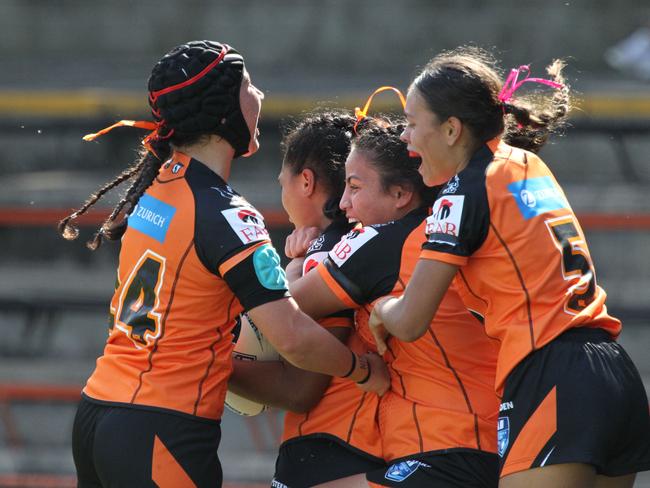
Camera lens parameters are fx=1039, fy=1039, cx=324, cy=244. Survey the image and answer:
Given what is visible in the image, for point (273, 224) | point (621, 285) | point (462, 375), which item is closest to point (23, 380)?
point (273, 224)

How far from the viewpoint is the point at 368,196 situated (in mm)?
2811

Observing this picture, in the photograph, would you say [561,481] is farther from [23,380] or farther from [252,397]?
[23,380]

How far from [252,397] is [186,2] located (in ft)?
20.5

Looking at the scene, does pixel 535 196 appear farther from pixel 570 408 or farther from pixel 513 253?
pixel 570 408

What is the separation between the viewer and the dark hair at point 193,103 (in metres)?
2.62

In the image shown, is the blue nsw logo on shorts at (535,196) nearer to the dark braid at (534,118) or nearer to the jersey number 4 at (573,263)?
the jersey number 4 at (573,263)

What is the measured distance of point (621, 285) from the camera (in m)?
6.39

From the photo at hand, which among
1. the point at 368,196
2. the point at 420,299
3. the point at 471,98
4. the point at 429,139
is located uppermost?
the point at 471,98

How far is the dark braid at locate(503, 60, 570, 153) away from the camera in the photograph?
8.51 ft

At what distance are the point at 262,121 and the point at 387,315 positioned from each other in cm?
468

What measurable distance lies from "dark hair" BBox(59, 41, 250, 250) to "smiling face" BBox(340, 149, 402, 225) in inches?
12.2

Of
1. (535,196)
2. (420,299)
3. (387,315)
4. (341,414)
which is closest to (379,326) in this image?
(387,315)

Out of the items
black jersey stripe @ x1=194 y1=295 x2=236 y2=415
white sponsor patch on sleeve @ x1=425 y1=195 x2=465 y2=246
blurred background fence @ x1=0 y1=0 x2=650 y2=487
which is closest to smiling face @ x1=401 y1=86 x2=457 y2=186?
white sponsor patch on sleeve @ x1=425 y1=195 x2=465 y2=246

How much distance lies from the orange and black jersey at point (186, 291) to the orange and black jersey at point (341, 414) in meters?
0.27
